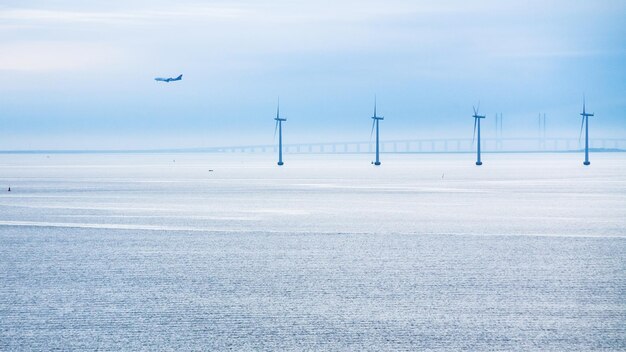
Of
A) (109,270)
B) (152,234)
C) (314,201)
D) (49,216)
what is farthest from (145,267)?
(314,201)

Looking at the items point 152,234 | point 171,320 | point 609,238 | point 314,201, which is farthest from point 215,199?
point 171,320

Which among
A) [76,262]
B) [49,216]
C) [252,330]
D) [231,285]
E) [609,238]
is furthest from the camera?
[49,216]

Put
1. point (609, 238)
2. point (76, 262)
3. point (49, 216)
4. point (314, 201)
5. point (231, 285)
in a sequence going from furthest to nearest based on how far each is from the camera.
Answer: point (314, 201) → point (49, 216) → point (609, 238) → point (76, 262) → point (231, 285)

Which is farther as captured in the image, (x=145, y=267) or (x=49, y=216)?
(x=49, y=216)

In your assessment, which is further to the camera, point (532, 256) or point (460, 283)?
point (532, 256)

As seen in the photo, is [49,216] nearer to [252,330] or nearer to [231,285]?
[231,285]

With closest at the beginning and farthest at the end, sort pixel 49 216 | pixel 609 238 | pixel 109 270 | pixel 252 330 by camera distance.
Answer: pixel 252 330
pixel 109 270
pixel 609 238
pixel 49 216

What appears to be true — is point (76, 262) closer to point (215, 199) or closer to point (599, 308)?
→ point (599, 308)

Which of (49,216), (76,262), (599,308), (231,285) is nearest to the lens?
(599,308)
